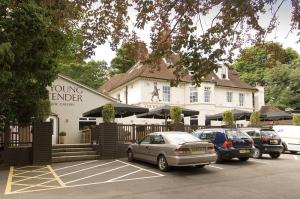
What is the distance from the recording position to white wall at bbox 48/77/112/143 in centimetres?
2725

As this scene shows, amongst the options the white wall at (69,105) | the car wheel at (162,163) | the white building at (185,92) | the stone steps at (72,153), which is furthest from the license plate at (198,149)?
the white building at (185,92)

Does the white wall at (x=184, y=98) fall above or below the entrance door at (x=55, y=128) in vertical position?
above

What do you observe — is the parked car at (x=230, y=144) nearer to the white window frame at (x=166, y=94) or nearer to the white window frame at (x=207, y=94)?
the white window frame at (x=166, y=94)

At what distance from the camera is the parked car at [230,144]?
655 inches

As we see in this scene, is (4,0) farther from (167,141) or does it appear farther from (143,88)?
(143,88)

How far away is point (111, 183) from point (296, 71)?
4752cm

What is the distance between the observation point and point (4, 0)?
12930 millimetres

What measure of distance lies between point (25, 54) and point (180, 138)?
21.5ft

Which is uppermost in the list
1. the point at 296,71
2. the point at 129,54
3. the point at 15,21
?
the point at 296,71

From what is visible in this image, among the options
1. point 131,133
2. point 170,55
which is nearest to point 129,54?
point 170,55

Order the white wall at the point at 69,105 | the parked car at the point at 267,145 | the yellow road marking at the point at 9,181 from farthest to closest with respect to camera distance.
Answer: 1. the white wall at the point at 69,105
2. the parked car at the point at 267,145
3. the yellow road marking at the point at 9,181

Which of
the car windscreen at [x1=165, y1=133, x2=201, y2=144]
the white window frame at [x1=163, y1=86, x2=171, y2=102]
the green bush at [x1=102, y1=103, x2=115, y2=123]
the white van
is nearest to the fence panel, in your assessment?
the green bush at [x1=102, y1=103, x2=115, y2=123]

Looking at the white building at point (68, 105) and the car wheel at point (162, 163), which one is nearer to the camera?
the car wheel at point (162, 163)

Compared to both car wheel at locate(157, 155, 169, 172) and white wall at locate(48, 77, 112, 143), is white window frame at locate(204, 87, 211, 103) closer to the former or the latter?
white wall at locate(48, 77, 112, 143)
